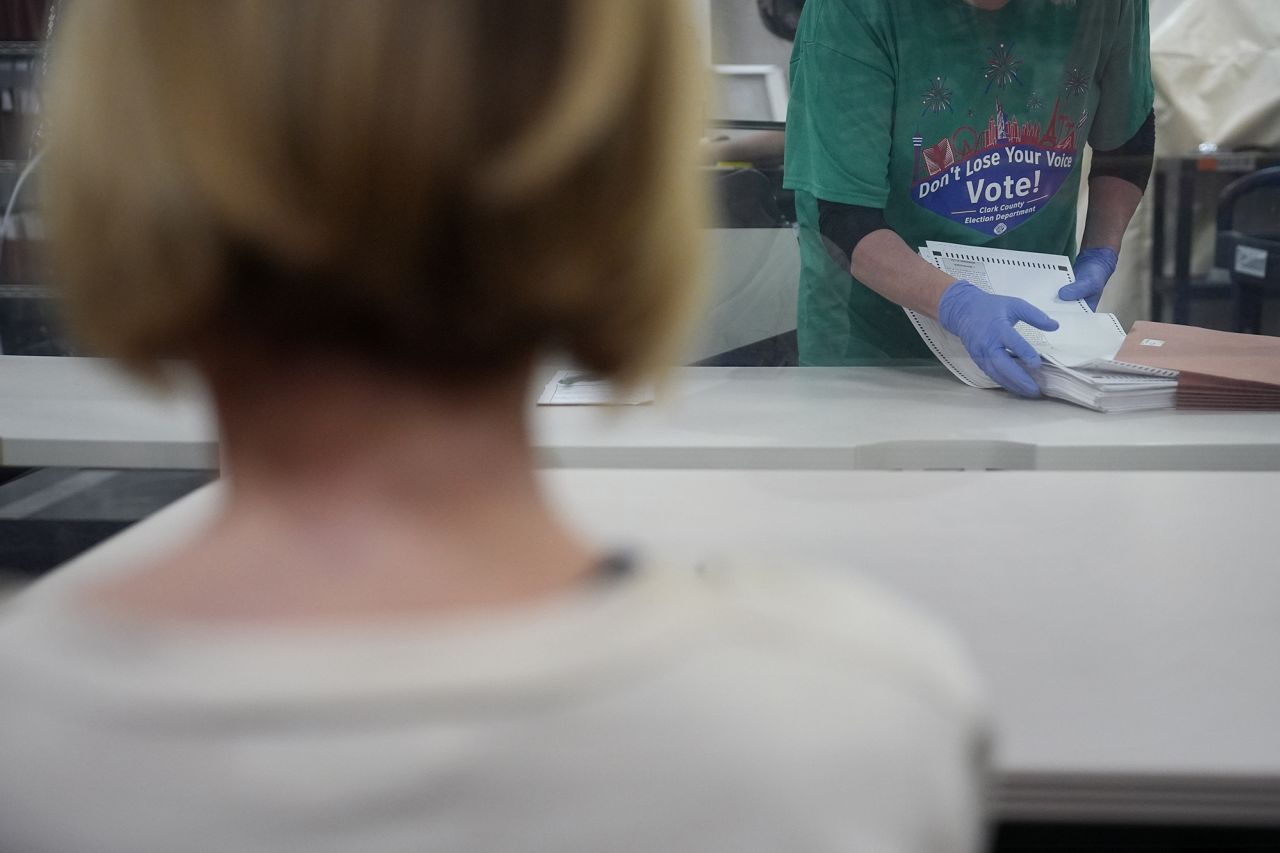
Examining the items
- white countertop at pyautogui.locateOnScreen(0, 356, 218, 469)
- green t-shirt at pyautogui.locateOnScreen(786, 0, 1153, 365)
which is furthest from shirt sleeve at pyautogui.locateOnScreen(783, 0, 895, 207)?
white countertop at pyautogui.locateOnScreen(0, 356, 218, 469)

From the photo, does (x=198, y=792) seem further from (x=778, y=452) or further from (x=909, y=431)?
(x=909, y=431)

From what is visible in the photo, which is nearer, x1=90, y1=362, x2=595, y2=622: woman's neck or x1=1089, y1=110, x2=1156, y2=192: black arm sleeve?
x1=90, y1=362, x2=595, y2=622: woman's neck

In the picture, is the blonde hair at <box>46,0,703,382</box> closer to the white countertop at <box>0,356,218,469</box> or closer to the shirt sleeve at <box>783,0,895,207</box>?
the white countertop at <box>0,356,218,469</box>

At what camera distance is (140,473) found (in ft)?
5.82

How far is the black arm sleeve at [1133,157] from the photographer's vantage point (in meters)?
1.96

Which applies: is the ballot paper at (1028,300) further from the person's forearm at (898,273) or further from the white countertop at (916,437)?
the white countertop at (916,437)

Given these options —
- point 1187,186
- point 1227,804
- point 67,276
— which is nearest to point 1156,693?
point 1227,804

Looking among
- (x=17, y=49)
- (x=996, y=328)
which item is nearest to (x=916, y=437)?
(x=996, y=328)

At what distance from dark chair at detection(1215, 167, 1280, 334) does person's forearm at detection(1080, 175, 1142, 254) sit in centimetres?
16

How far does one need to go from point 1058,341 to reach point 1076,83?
1.54ft

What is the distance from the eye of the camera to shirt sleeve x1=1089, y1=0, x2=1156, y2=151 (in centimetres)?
193

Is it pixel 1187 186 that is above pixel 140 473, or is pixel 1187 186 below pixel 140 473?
above

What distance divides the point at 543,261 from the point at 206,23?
13cm

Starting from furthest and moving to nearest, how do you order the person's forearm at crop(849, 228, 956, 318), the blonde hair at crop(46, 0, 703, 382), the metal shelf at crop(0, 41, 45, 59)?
1. the metal shelf at crop(0, 41, 45, 59)
2. the person's forearm at crop(849, 228, 956, 318)
3. the blonde hair at crop(46, 0, 703, 382)
